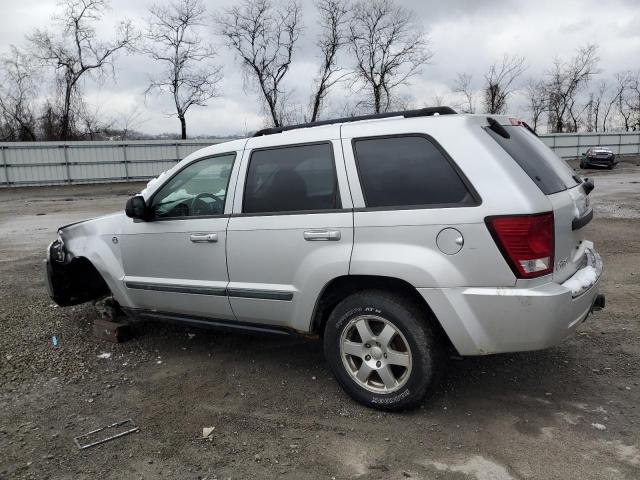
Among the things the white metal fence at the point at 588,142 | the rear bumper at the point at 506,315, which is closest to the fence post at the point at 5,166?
the rear bumper at the point at 506,315

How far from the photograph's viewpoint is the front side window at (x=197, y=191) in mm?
4016

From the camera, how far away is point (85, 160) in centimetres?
2384

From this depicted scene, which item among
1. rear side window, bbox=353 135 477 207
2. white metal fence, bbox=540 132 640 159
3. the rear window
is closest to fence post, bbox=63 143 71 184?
rear side window, bbox=353 135 477 207

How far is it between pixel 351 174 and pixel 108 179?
77.0 feet

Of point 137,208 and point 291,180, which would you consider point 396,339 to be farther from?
point 137,208

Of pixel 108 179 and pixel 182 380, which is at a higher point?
pixel 108 179

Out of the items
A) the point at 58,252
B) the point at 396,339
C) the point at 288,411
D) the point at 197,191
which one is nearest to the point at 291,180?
the point at 197,191

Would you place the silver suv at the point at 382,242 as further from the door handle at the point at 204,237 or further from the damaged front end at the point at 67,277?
the damaged front end at the point at 67,277

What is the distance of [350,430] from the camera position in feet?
10.6

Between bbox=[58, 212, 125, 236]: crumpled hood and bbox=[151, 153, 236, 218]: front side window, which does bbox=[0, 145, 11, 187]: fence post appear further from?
bbox=[151, 153, 236, 218]: front side window

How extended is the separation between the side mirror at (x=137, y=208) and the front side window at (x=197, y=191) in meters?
0.09

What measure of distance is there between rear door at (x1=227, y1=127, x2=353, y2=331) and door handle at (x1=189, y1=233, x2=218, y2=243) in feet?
0.43

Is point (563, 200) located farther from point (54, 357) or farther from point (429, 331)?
point (54, 357)

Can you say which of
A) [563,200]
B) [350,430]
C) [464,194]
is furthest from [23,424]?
[563,200]
